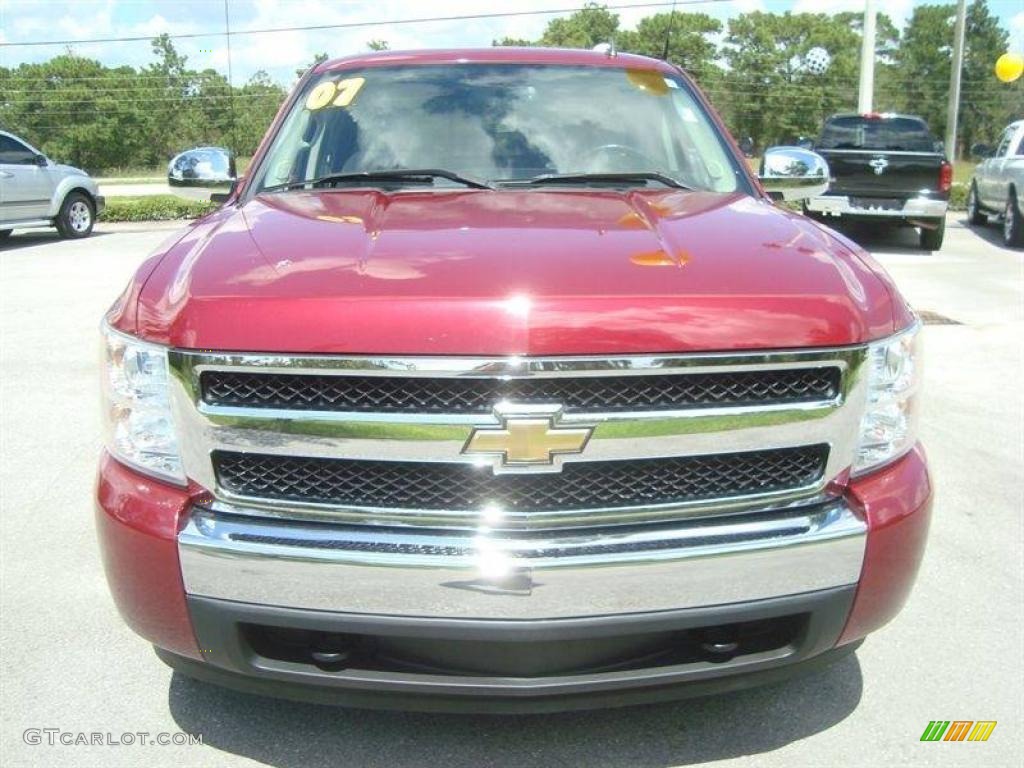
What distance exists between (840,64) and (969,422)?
3645 inches

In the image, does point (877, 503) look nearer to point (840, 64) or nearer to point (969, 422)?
point (969, 422)

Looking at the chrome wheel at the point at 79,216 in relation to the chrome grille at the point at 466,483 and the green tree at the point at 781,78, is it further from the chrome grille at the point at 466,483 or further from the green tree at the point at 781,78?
the green tree at the point at 781,78

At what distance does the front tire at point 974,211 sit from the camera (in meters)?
16.6

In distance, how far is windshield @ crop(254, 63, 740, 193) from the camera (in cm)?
345

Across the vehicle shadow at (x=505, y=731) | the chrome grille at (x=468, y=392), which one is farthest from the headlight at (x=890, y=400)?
the vehicle shadow at (x=505, y=731)

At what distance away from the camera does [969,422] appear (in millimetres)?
5504

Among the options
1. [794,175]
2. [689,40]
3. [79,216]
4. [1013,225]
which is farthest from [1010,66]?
[689,40]

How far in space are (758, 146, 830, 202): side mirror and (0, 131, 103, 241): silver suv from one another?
41.6ft

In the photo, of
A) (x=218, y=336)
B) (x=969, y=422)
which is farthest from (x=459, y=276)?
(x=969, y=422)

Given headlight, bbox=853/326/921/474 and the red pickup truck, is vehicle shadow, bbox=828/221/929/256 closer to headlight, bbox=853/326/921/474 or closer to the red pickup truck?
headlight, bbox=853/326/921/474

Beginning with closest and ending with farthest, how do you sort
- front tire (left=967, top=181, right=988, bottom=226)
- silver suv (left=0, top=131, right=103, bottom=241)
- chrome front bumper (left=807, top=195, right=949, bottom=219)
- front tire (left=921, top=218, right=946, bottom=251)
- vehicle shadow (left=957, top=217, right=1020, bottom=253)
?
chrome front bumper (left=807, top=195, right=949, bottom=219), front tire (left=921, top=218, right=946, bottom=251), silver suv (left=0, top=131, right=103, bottom=241), vehicle shadow (left=957, top=217, right=1020, bottom=253), front tire (left=967, top=181, right=988, bottom=226)

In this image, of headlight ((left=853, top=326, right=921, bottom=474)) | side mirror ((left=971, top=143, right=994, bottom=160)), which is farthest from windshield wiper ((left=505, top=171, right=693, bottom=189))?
side mirror ((left=971, top=143, right=994, bottom=160))

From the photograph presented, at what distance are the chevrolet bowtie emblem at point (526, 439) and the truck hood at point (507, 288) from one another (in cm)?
13

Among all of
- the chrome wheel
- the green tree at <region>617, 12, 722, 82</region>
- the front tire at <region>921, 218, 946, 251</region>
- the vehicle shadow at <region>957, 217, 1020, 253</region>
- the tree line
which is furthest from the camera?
the green tree at <region>617, 12, 722, 82</region>
